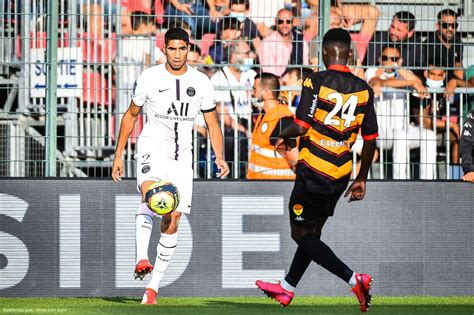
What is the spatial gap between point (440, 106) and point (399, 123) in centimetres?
46

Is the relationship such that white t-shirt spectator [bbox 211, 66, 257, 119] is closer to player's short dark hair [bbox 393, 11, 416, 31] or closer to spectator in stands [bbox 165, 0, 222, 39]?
spectator in stands [bbox 165, 0, 222, 39]

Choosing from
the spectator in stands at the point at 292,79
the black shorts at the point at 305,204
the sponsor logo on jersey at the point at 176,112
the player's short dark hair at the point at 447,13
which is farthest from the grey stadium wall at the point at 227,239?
the black shorts at the point at 305,204

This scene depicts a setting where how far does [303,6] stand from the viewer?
482 inches

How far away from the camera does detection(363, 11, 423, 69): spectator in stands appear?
11.9 m

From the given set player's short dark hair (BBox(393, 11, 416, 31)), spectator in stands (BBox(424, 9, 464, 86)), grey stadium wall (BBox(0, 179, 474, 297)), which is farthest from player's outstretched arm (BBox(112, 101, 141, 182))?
spectator in stands (BBox(424, 9, 464, 86))

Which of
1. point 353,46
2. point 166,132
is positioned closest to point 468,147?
point 353,46

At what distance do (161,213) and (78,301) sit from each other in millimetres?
1560

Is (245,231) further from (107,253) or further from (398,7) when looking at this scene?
(398,7)

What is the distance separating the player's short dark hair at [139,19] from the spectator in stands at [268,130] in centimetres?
120

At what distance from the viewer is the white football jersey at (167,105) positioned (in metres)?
10.3

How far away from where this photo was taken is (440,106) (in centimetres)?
1209

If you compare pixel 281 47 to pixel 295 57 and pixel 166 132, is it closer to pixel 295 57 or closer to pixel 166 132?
pixel 295 57

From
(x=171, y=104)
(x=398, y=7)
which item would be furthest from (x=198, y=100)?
(x=398, y=7)

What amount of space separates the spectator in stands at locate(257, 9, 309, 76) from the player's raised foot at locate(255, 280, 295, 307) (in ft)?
9.78
